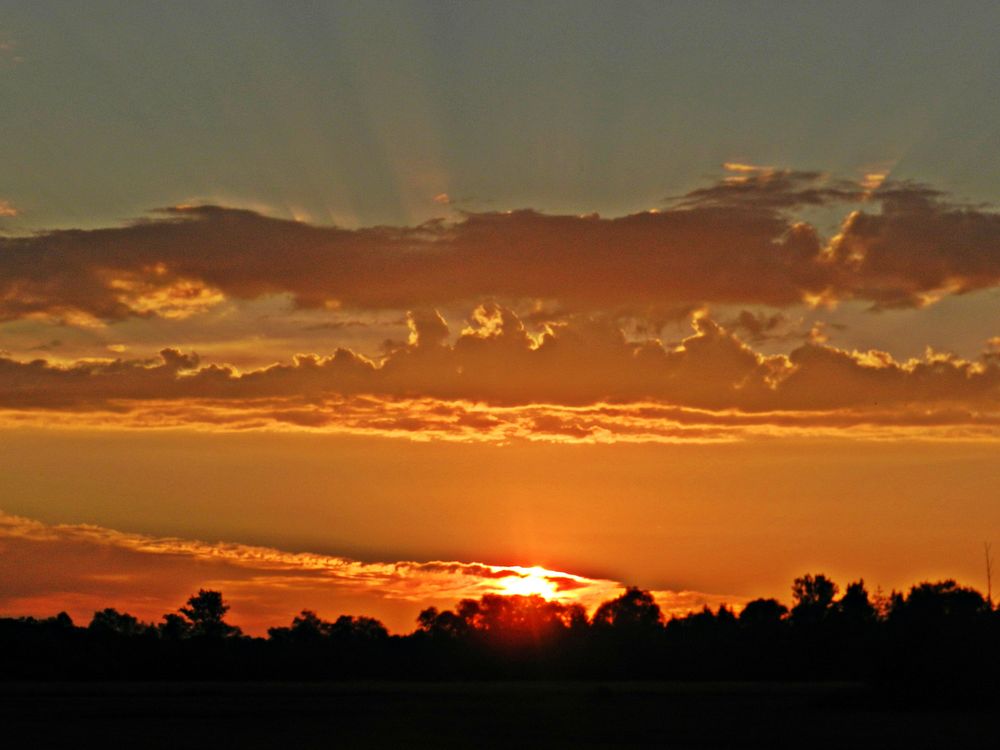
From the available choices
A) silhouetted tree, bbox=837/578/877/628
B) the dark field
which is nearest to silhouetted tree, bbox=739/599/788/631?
silhouetted tree, bbox=837/578/877/628

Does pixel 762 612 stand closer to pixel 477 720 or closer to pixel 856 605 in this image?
pixel 856 605

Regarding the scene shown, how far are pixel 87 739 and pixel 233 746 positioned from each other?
19.8 feet

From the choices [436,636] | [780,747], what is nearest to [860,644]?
[436,636]

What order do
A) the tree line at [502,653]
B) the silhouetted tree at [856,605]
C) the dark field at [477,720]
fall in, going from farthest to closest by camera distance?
1. the silhouetted tree at [856,605]
2. the tree line at [502,653]
3. the dark field at [477,720]

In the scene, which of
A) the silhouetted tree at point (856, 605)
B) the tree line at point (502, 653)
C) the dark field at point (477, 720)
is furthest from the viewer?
the silhouetted tree at point (856, 605)

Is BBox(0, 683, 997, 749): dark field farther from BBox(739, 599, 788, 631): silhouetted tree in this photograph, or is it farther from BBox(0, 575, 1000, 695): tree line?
BBox(739, 599, 788, 631): silhouetted tree

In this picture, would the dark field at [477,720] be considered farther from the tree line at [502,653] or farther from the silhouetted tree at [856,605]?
the silhouetted tree at [856,605]

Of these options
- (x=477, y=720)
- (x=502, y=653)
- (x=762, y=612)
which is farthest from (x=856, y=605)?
(x=477, y=720)

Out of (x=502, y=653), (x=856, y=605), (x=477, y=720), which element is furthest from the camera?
(x=856, y=605)

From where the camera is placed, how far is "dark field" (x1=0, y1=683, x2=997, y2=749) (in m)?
47.0

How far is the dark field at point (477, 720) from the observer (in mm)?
47031

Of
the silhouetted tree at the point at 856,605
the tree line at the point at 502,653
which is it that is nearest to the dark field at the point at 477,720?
the tree line at the point at 502,653

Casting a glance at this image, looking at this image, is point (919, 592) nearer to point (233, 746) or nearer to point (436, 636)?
point (436, 636)

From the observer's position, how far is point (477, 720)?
189ft
